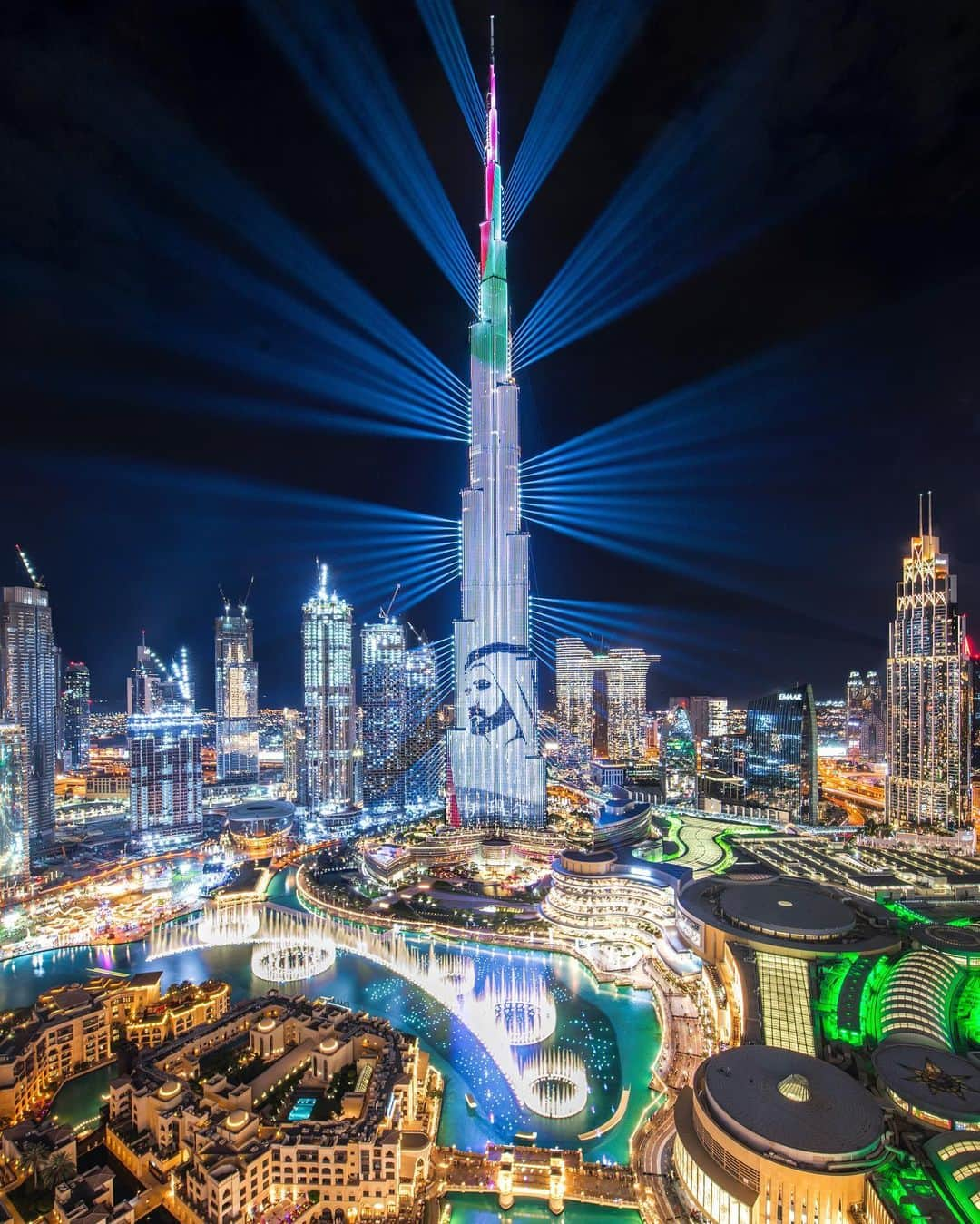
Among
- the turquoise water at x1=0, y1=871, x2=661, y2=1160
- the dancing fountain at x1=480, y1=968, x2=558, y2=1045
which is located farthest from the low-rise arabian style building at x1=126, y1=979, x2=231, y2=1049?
the dancing fountain at x1=480, y1=968, x2=558, y2=1045

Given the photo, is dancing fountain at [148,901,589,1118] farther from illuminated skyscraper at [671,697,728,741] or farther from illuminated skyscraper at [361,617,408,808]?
illuminated skyscraper at [671,697,728,741]

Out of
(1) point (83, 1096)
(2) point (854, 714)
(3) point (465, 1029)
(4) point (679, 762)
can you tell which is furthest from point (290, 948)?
(2) point (854, 714)

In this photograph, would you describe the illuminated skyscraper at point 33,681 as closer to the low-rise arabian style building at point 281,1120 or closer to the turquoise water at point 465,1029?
the turquoise water at point 465,1029

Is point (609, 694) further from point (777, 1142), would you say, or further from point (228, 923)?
point (777, 1142)

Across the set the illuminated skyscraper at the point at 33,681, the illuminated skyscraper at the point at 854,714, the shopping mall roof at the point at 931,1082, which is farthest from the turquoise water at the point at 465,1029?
the illuminated skyscraper at the point at 854,714

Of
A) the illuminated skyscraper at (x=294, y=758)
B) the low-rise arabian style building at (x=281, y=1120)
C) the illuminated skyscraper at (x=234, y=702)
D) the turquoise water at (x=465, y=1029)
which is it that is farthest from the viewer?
the illuminated skyscraper at (x=234, y=702)
